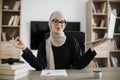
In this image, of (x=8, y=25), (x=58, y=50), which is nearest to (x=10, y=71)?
(x=58, y=50)

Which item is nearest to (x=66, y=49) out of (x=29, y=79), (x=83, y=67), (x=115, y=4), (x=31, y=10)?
(x=83, y=67)

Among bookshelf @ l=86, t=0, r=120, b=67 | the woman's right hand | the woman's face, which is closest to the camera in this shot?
the woman's right hand

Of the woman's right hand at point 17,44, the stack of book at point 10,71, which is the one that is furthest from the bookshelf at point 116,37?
the stack of book at point 10,71

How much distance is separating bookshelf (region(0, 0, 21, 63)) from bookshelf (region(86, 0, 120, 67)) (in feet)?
5.09

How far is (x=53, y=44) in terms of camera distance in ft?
7.02

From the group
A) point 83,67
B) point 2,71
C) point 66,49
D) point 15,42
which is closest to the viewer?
point 2,71

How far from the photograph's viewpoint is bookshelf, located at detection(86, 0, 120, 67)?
452 cm

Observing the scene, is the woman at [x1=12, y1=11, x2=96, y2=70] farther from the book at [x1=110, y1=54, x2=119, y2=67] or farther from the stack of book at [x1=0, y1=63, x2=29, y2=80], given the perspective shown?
the book at [x1=110, y1=54, x2=119, y2=67]

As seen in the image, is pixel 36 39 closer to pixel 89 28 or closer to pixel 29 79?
pixel 89 28

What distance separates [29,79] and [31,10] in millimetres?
3527

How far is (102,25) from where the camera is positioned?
4660 mm

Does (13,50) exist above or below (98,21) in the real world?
below

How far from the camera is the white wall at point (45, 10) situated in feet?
15.3

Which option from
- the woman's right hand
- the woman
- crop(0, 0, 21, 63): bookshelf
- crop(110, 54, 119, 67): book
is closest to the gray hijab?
the woman
